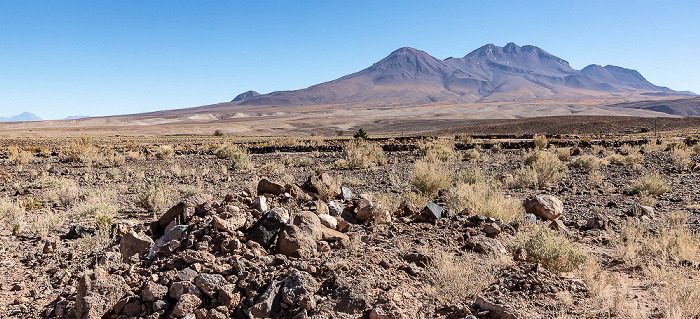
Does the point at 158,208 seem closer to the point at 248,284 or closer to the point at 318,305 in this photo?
the point at 248,284

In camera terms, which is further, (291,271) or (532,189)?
(532,189)

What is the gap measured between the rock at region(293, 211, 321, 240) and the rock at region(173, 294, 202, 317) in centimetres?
142

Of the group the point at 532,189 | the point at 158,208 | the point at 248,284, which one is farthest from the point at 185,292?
the point at 532,189

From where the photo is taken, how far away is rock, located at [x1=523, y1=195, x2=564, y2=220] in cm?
699

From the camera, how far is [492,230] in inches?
217

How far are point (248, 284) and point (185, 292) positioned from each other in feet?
1.73

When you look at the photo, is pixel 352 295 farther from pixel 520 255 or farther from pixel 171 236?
pixel 171 236

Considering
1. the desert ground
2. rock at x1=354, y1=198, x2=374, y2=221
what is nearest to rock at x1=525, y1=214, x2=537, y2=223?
the desert ground

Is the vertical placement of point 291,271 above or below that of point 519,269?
above

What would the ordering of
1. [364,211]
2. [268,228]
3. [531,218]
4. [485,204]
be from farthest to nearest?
[485,204] → [531,218] → [364,211] → [268,228]

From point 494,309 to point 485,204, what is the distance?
3.81 meters

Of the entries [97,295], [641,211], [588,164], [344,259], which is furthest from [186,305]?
[588,164]

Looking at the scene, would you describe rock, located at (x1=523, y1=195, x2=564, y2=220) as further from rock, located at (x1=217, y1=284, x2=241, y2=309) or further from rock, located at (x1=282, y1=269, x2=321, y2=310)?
rock, located at (x1=217, y1=284, x2=241, y2=309)

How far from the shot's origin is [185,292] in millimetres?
3484
